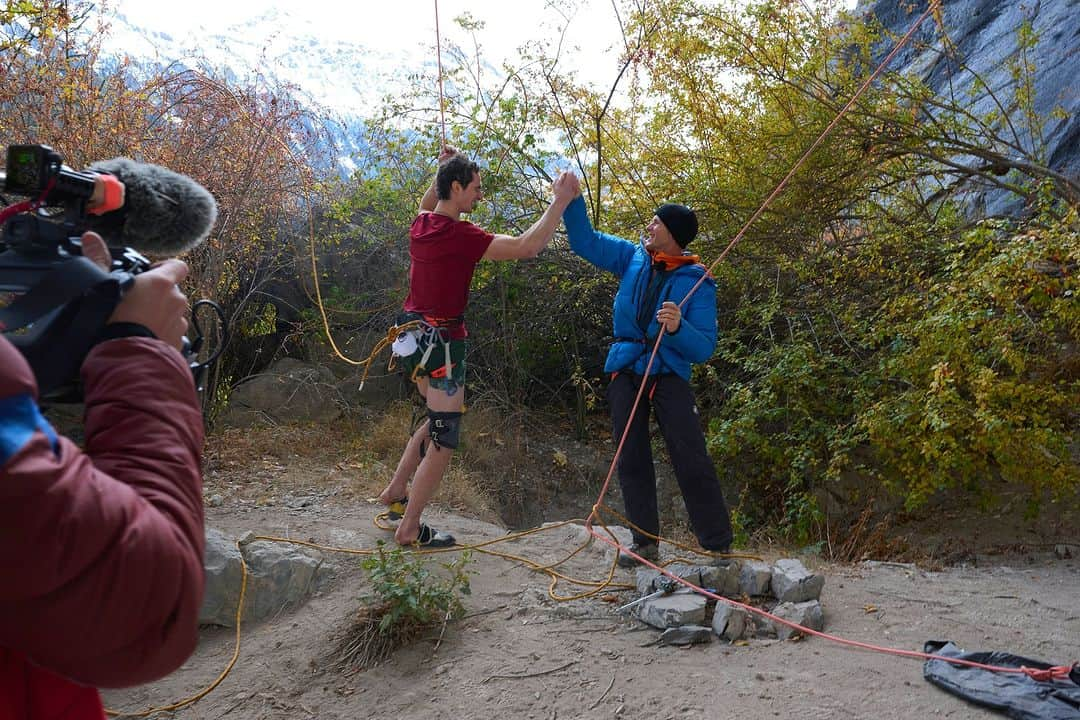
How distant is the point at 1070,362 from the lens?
16.9 ft

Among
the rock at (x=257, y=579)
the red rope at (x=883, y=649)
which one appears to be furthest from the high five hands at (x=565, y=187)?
the rock at (x=257, y=579)

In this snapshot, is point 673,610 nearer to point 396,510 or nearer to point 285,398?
point 396,510

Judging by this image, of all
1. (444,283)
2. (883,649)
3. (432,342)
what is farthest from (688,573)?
(444,283)

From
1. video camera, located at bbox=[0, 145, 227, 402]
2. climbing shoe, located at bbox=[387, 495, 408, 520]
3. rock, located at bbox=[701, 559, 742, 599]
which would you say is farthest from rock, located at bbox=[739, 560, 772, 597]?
video camera, located at bbox=[0, 145, 227, 402]

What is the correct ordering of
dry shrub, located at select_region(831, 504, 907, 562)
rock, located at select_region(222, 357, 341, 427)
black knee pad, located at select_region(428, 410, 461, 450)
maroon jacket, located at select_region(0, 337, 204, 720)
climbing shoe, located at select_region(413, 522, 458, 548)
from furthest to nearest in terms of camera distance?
1. rock, located at select_region(222, 357, 341, 427)
2. dry shrub, located at select_region(831, 504, 907, 562)
3. climbing shoe, located at select_region(413, 522, 458, 548)
4. black knee pad, located at select_region(428, 410, 461, 450)
5. maroon jacket, located at select_region(0, 337, 204, 720)

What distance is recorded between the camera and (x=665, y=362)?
157 inches

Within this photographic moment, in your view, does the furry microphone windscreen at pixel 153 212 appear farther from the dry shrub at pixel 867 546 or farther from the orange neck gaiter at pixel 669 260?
the dry shrub at pixel 867 546

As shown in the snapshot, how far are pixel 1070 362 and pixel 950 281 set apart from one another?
0.88m

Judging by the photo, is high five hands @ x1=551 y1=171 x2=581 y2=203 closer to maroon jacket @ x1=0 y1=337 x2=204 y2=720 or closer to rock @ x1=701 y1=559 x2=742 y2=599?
rock @ x1=701 y1=559 x2=742 y2=599

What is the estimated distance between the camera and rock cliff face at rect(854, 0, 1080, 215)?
277 inches

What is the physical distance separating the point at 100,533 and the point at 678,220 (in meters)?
3.46

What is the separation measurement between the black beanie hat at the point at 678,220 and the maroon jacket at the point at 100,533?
3.21 meters

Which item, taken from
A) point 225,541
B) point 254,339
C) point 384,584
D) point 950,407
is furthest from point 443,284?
point 254,339

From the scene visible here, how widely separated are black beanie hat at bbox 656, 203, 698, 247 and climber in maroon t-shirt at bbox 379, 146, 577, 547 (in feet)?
1.56
